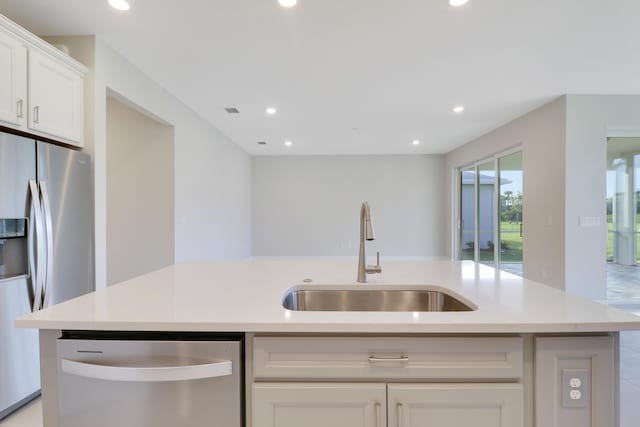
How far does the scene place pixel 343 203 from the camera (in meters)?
8.29

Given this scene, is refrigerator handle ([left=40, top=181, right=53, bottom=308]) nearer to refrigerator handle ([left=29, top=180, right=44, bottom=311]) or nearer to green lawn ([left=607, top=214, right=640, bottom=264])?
refrigerator handle ([left=29, top=180, right=44, bottom=311])

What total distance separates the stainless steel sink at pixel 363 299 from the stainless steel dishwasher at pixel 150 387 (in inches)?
21.8

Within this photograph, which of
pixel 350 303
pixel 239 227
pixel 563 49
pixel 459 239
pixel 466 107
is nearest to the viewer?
pixel 350 303

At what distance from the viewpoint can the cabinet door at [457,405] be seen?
97 centimetres

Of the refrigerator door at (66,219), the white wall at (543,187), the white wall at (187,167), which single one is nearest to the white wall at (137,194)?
the white wall at (187,167)

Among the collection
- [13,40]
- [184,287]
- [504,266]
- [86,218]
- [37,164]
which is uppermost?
[13,40]

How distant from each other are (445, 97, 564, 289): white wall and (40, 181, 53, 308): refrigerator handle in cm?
514

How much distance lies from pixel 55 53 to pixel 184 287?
6.86ft

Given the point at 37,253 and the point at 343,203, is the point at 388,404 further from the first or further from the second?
the point at 343,203

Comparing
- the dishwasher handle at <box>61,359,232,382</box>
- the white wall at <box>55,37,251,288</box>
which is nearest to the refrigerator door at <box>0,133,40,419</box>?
the white wall at <box>55,37,251,288</box>

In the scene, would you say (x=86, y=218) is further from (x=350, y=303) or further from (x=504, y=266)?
(x=504, y=266)

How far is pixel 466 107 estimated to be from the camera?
4.51 meters

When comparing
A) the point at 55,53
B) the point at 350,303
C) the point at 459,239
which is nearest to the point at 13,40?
the point at 55,53

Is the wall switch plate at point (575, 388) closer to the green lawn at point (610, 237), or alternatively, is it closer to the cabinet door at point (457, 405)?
the cabinet door at point (457, 405)
